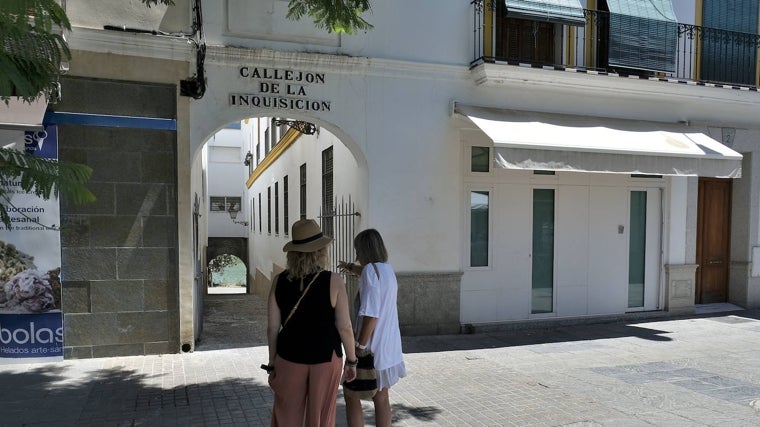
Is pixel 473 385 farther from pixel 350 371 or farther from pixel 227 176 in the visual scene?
pixel 227 176

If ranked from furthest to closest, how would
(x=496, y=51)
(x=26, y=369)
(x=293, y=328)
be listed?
(x=496, y=51), (x=26, y=369), (x=293, y=328)

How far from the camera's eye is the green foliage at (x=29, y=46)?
195 cm

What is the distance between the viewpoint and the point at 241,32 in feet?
22.6

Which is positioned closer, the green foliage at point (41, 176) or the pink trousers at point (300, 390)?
the green foliage at point (41, 176)

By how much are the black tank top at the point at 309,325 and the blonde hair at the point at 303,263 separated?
4 centimetres

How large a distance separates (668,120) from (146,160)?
823cm

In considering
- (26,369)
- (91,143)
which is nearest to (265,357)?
(26,369)

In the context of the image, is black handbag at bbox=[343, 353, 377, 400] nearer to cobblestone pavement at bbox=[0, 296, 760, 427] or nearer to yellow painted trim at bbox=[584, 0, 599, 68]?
cobblestone pavement at bbox=[0, 296, 760, 427]

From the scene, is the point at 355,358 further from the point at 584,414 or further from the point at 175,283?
the point at 175,283

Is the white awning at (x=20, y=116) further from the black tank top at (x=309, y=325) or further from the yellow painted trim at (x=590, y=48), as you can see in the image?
the yellow painted trim at (x=590, y=48)

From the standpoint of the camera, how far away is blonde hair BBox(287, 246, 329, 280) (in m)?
3.40

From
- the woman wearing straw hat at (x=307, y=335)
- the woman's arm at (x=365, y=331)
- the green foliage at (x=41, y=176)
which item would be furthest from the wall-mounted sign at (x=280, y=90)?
the green foliage at (x=41, y=176)

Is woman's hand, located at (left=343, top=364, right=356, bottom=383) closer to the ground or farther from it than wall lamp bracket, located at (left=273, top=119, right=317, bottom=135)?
closer to the ground

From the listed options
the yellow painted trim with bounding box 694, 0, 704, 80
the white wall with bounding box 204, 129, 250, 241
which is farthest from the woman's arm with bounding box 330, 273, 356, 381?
the white wall with bounding box 204, 129, 250, 241
